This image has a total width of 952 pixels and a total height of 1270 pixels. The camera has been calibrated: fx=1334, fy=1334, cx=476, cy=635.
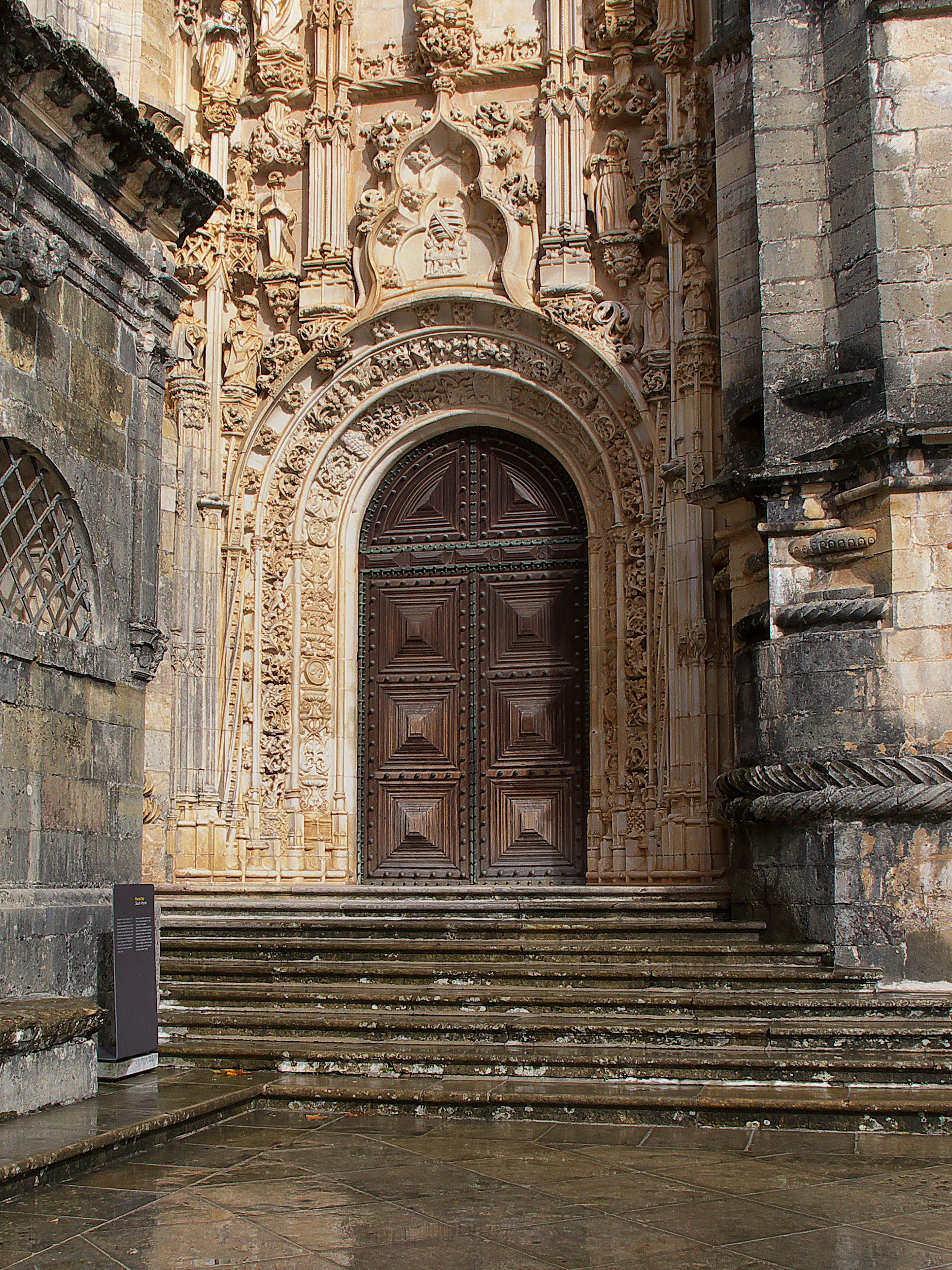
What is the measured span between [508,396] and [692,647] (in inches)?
133

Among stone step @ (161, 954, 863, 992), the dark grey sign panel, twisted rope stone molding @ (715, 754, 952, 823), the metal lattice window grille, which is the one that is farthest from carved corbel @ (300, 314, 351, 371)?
the dark grey sign panel

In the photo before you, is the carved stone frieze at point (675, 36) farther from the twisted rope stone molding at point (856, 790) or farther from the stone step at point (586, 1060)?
the stone step at point (586, 1060)

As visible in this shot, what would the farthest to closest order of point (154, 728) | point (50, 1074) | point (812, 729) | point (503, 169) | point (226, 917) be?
point (503, 169) → point (154, 728) → point (226, 917) → point (812, 729) → point (50, 1074)

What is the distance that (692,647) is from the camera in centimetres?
1118

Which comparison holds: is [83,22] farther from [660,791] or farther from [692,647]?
[660,791]

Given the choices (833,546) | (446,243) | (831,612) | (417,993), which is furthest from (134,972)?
(446,243)

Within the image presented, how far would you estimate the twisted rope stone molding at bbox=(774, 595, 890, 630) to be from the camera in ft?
28.0

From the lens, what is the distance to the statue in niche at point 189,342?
12.6m

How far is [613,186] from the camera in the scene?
40.4ft

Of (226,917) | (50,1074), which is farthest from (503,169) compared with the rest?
(50,1074)

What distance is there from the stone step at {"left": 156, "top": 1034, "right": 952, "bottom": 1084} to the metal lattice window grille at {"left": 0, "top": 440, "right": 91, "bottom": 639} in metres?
2.44

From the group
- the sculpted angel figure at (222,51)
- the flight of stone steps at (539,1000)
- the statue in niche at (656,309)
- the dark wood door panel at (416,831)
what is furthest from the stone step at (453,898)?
the sculpted angel figure at (222,51)

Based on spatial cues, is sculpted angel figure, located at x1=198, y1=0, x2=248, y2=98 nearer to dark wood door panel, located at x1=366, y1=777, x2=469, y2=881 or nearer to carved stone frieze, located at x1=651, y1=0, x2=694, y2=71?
carved stone frieze, located at x1=651, y1=0, x2=694, y2=71

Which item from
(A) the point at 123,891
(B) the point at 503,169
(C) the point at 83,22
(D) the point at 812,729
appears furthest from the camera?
(B) the point at 503,169
